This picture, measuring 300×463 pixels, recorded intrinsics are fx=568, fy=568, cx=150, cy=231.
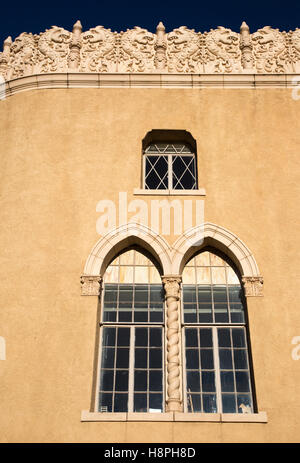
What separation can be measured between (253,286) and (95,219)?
10.1 feet

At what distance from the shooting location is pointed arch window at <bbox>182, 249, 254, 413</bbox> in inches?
352

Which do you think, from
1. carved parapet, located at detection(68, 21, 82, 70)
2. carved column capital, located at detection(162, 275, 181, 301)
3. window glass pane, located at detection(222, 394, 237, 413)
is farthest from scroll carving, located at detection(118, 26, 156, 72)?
window glass pane, located at detection(222, 394, 237, 413)

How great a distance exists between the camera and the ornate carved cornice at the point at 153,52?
12.3m

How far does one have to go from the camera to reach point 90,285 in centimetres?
969

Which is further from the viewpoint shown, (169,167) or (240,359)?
(169,167)

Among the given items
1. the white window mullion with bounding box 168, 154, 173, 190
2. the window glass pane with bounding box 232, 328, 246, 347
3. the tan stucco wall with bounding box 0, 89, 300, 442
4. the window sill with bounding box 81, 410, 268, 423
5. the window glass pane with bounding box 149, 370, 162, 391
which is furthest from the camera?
the white window mullion with bounding box 168, 154, 173, 190

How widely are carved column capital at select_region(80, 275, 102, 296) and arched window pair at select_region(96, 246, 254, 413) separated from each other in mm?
333

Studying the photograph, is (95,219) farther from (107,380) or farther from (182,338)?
(107,380)

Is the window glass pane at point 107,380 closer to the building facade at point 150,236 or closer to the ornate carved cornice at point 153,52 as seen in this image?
the building facade at point 150,236

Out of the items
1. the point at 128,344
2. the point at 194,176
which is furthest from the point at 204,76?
the point at 128,344

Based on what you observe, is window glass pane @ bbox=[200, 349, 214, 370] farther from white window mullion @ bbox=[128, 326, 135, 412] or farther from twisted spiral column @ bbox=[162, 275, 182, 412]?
white window mullion @ bbox=[128, 326, 135, 412]

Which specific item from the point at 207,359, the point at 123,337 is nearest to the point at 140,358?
the point at 123,337

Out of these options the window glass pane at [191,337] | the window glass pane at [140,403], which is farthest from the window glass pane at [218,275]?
the window glass pane at [140,403]

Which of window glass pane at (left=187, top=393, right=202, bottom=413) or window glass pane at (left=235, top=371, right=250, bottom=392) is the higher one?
window glass pane at (left=235, top=371, right=250, bottom=392)
